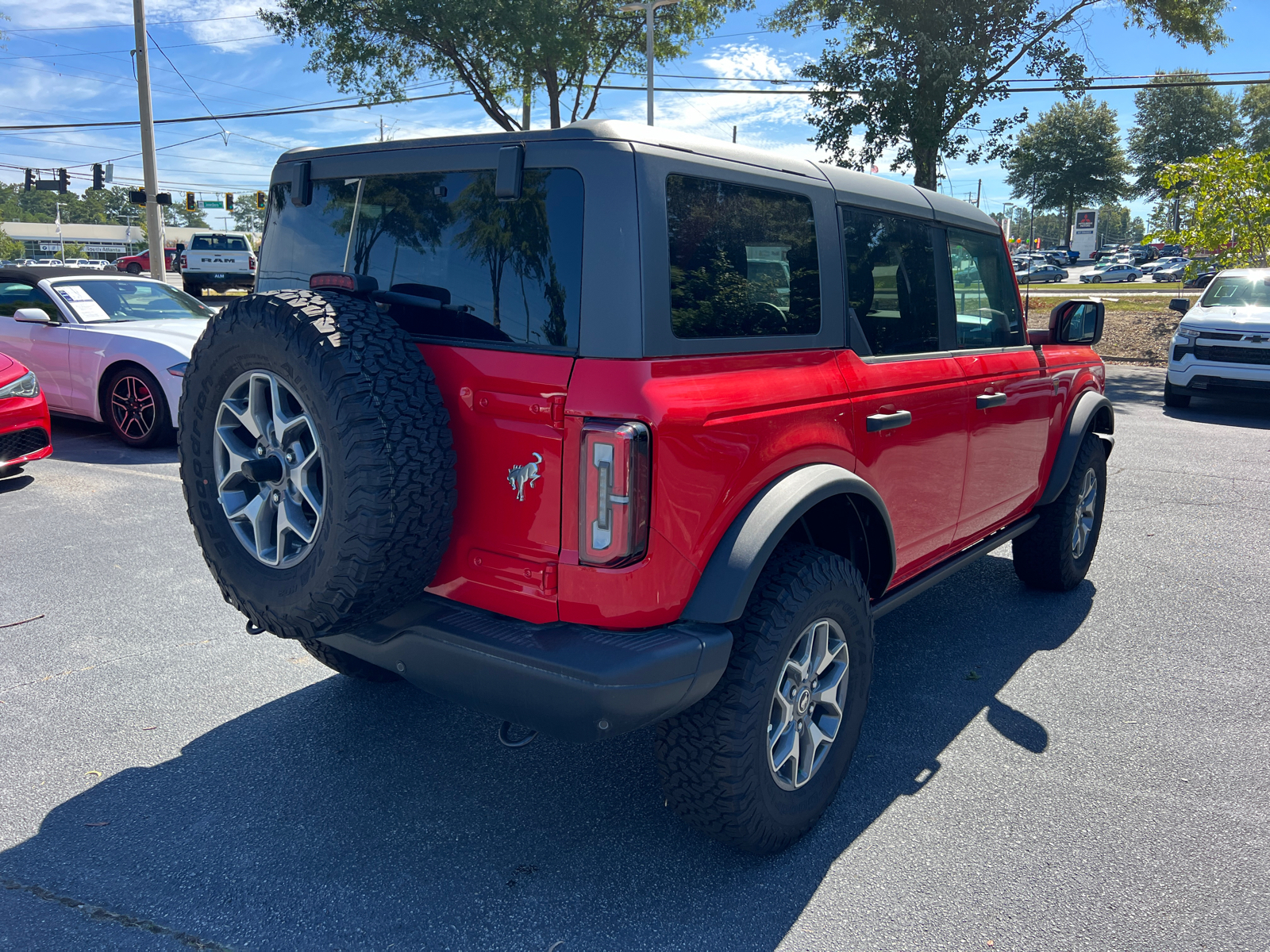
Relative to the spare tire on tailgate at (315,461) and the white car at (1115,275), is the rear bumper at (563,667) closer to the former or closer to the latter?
the spare tire on tailgate at (315,461)

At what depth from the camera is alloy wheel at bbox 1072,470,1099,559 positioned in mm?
4805

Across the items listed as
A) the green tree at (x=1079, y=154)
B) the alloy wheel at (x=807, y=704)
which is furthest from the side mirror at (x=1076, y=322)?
the green tree at (x=1079, y=154)

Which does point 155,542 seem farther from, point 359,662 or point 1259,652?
point 1259,652

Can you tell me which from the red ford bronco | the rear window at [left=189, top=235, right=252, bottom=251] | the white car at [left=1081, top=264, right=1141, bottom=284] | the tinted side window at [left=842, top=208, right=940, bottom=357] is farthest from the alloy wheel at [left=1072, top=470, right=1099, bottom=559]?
the white car at [left=1081, top=264, right=1141, bottom=284]

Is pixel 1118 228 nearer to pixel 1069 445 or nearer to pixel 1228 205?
pixel 1228 205

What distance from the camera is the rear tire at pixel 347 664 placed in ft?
11.0

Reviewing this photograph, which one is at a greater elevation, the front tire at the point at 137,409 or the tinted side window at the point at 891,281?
the tinted side window at the point at 891,281

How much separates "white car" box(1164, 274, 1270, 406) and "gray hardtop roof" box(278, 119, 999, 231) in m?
8.87

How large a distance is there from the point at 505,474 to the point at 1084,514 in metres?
3.86

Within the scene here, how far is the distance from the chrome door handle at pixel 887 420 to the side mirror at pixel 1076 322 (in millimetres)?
1800

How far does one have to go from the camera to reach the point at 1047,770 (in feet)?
10.4

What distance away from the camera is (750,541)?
2.42m

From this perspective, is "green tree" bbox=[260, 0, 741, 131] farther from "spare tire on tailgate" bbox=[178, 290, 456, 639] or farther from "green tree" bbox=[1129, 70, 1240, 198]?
"green tree" bbox=[1129, 70, 1240, 198]

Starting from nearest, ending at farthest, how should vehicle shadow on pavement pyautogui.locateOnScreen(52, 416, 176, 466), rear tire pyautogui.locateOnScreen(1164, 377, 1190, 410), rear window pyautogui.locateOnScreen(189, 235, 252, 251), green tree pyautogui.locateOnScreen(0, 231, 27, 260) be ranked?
vehicle shadow on pavement pyautogui.locateOnScreen(52, 416, 176, 466) < rear tire pyautogui.locateOnScreen(1164, 377, 1190, 410) < rear window pyautogui.locateOnScreen(189, 235, 252, 251) < green tree pyautogui.locateOnScreen(0, 231, 27, 260)
